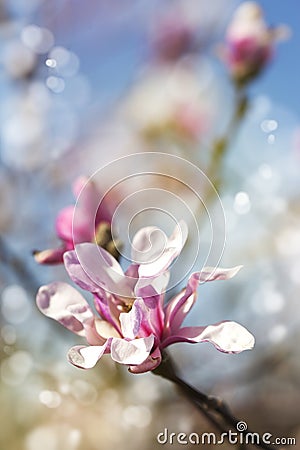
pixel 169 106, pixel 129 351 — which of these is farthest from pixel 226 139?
pixel 129 351

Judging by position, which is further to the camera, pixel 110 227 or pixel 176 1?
pixel 176 1

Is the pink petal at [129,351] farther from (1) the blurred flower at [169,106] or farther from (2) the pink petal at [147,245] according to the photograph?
(1) the blurred flower at [169,106]

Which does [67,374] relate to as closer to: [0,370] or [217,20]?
[0,370]

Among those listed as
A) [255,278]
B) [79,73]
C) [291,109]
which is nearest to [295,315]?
[255,278]

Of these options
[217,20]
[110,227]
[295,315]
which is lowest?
[295,315]

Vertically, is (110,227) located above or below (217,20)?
below

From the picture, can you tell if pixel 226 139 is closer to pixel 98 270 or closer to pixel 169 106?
pixel 169 106

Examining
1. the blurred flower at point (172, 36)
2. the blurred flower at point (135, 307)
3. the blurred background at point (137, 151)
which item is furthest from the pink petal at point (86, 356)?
the blurred flower at point (172, 36)
